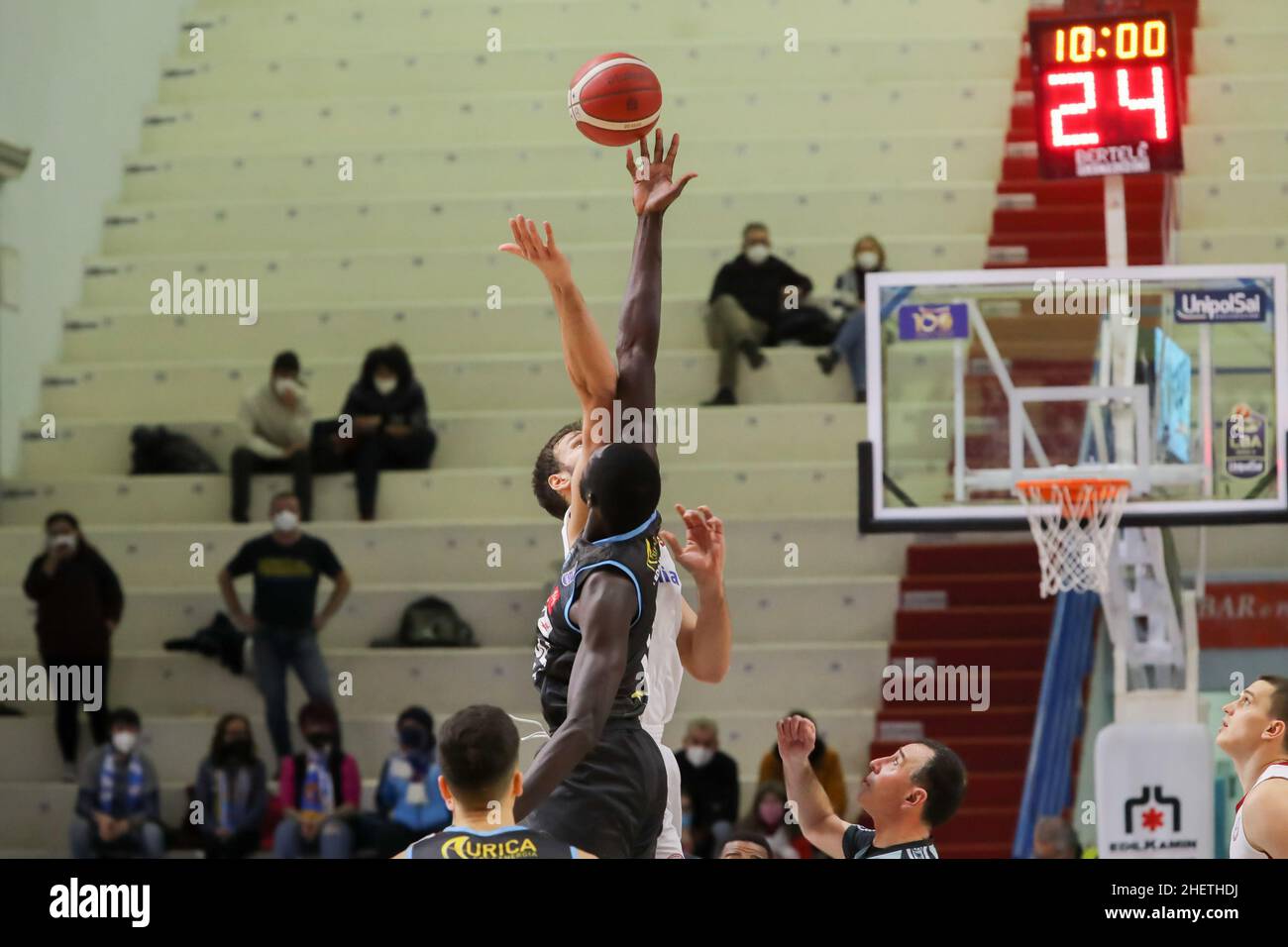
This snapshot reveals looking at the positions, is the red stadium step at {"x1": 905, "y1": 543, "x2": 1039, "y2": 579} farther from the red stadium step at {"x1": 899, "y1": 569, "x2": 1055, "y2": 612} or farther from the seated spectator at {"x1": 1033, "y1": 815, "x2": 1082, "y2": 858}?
the seated spectator at {"x1": 1033, "y1": 815, "x2": 1082, "y2": 858}


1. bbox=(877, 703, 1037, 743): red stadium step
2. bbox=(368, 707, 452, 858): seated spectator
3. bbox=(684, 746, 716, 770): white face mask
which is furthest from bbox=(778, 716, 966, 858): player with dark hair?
bbox=(877, 703, 1037, 743): red stadium step

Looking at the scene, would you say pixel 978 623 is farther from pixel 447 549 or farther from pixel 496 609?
pixel 447 549

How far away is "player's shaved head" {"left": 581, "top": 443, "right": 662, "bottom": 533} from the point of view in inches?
157

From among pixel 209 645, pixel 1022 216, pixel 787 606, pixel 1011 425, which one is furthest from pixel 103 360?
pixel 1011 425

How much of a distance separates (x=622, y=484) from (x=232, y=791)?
6245 mm

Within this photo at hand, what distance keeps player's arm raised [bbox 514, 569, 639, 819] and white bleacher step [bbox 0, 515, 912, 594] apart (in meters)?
6.84

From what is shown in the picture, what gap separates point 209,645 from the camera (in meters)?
10.9

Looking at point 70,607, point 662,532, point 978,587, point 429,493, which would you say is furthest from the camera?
point 429,493

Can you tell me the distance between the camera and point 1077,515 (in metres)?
8.05

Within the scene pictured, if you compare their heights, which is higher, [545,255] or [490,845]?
[545,255]

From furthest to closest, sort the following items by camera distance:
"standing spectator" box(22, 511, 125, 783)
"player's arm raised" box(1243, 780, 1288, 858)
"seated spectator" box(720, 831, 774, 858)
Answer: "standing spectator" box(22, 511, 125, 783) → "seated spectator" box(720, 831, 774, 858) → "player's arm raised" box(1243, 780, 1288, 858)

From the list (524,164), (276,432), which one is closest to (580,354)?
(276,432)
